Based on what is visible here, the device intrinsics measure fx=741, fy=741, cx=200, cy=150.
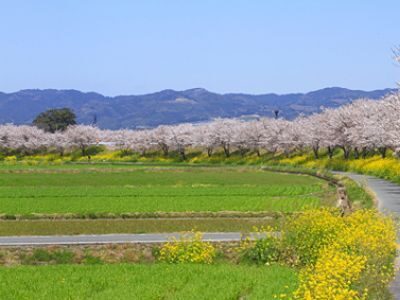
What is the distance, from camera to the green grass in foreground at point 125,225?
3350 centimetres

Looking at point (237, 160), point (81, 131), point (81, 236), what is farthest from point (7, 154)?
point (81, 236)

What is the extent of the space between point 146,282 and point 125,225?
56.4 ft

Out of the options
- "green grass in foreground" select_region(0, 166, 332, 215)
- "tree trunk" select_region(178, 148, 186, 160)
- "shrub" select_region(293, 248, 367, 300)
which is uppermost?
"shrub" select_region(293, 248, 367, 300)

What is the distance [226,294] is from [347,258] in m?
3.52

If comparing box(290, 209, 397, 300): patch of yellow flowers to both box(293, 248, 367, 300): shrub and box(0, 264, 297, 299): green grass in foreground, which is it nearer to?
box(293, 248, 367, 300): shrub

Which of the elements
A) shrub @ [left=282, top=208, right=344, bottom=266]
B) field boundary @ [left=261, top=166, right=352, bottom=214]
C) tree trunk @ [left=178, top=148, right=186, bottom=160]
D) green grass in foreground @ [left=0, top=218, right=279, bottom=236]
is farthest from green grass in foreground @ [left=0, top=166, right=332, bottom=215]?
tree trunk @ [left=178, top=148, right=186, bottom=160]

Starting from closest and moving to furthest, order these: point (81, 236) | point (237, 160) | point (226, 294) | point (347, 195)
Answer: point (226, 294) < point (81, 236) < point (347, 195) < point (237, 160)

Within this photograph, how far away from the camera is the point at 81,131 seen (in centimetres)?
14388

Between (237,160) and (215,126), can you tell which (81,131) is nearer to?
(215,126)

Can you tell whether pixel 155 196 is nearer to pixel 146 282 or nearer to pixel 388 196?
pixel 388 196

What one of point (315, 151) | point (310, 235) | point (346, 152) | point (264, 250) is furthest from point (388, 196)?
point (315, 151)

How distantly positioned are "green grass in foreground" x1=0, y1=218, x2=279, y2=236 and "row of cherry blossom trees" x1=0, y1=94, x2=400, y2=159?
30.6 meters

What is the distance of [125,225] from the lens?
35969mm

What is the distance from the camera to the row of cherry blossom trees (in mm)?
88562
